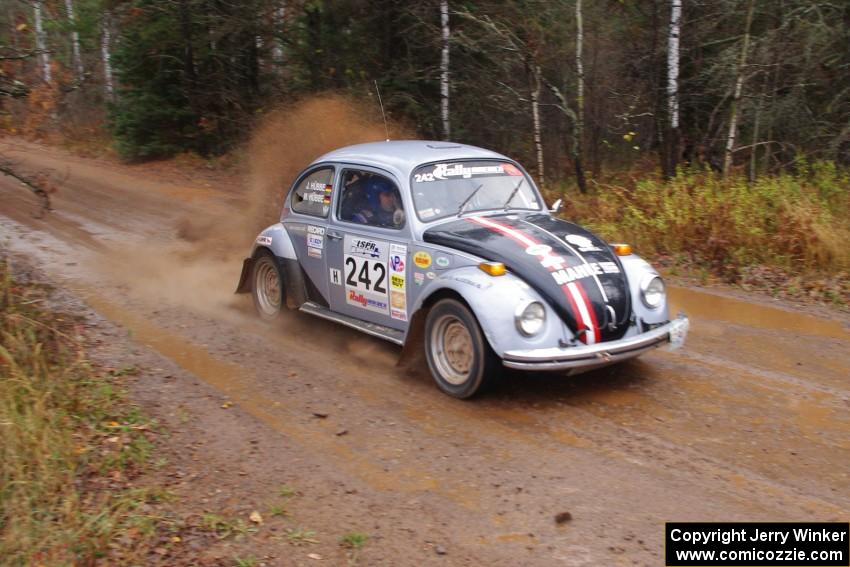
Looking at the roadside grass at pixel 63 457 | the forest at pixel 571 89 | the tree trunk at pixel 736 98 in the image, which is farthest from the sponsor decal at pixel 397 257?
→ the tree trunk at pixel 736 98

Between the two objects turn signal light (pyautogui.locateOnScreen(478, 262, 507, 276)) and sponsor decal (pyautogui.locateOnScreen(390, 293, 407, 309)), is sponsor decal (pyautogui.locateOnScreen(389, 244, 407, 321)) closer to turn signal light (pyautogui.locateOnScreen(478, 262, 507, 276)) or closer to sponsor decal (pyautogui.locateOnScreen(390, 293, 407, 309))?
sponsor decal (pyautogui.locateOnScreen(390, 293, 407, 309))

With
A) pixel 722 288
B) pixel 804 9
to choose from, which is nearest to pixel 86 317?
pixel 722 288

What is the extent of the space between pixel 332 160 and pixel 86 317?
127 inches

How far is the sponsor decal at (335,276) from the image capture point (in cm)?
723

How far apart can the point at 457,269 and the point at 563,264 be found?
82 centimetres

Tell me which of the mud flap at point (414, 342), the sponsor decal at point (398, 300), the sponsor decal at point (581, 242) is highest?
the sponsor decal at point (581, 242)

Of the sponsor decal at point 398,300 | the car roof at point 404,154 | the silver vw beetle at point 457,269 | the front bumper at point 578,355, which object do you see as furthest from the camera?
the car roof at point 404,154

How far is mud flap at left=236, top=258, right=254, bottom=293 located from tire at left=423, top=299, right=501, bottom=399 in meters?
3.05

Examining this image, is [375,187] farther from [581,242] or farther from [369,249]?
[581,242]

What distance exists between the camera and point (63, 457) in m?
4.67

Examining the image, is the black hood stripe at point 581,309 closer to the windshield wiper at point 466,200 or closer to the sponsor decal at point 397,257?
the windshield wiper at point 466,200

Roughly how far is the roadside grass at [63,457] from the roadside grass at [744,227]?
23.7ft

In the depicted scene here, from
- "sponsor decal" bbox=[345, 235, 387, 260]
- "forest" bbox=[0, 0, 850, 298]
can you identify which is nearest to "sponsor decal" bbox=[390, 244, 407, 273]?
"sponsor decal" bbox=[345, 235, 387, 260]

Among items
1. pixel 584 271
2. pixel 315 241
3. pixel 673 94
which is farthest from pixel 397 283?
pixel 673 94
